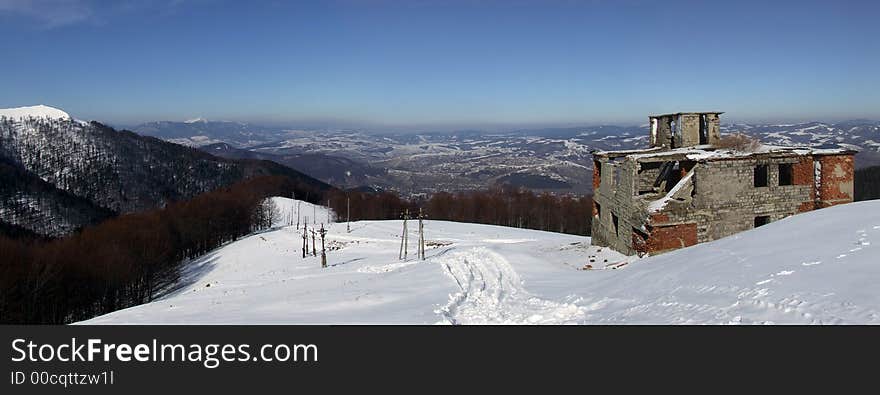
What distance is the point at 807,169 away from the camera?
21.3 meters

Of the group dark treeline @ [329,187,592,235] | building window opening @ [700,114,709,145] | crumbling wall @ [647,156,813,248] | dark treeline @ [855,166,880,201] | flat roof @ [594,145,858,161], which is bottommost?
dark treeline @ [329,187,592,235]

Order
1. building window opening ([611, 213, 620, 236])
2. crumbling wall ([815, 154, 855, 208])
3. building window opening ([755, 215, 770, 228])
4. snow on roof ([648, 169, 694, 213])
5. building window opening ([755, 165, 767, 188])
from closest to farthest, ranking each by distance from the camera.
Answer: snow on roof ([648, 169, 694, 213]), building window opening ([755, 215, 770, 228]), crumbling wall ([815, 154, 855, 208]), building window opening ([755, 165, 767, 188]), building window opening ([611, 213, 620, 236])

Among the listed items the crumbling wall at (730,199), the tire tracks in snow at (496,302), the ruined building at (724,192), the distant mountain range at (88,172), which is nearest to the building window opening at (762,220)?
the ruined building at (724,192)

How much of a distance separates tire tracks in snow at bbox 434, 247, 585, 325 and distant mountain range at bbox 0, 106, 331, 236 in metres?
103

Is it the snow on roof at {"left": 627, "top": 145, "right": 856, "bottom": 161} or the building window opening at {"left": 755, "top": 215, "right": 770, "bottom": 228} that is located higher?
the snow on roof at {"left": 627, "top": 145, "right": 856, "bottom": 161}

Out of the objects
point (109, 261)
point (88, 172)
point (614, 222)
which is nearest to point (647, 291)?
point (614, 222)

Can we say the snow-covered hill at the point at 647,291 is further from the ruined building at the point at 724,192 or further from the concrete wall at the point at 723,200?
the ruined building at the point at 724,192

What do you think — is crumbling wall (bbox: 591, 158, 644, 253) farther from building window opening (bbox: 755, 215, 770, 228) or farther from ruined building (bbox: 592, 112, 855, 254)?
building window opening (bbox: 755, 215, 770, 228)

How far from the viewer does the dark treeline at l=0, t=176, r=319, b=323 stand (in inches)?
1382

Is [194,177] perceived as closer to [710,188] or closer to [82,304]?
[82,304]

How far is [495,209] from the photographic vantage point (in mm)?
91062

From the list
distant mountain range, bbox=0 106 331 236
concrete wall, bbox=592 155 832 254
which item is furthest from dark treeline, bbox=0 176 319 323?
distant mountain range, bbox=0 106 331 236
